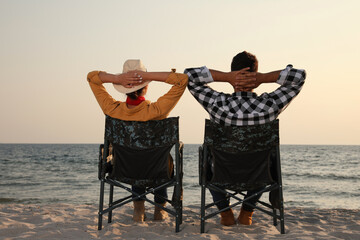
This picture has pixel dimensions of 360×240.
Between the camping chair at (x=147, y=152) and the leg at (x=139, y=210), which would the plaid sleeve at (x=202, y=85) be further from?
the leg at (x=139, y=210)

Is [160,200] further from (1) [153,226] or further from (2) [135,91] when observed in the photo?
(2) [135,91]

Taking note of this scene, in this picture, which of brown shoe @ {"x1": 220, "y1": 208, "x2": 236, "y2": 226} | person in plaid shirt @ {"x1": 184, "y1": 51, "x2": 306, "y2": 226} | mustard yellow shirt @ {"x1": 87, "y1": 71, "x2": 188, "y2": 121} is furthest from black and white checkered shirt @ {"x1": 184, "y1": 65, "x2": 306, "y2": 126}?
brown shoe @ {"x1": 220, "y1": 208, "x2": 236, "y2": 226}

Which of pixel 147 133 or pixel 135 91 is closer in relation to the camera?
pixel 147 133

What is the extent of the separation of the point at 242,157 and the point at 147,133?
2.84 feet

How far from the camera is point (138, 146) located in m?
3.57

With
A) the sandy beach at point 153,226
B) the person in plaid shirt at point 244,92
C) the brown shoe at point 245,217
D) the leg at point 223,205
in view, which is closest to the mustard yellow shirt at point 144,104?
the person in plaid shirt at point 244,92

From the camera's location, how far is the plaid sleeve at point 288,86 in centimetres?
342

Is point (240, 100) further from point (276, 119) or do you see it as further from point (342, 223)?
point (342, 223)

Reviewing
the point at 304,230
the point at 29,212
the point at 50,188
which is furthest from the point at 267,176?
the point at 50,188

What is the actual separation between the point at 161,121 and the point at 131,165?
50 centimetres

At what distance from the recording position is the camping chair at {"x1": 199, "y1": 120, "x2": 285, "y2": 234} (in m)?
3.35

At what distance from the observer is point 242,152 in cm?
338

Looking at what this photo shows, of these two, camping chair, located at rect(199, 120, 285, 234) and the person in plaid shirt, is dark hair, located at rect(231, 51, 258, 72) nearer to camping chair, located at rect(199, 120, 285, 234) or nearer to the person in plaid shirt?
the person in plaid shirt

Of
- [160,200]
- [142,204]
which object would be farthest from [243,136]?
[142,204]
